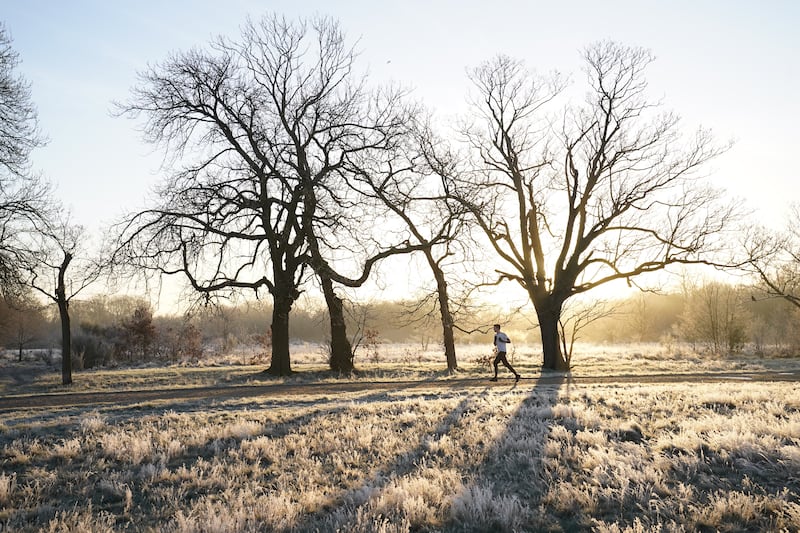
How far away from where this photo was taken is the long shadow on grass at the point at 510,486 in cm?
530

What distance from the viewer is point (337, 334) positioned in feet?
84.3

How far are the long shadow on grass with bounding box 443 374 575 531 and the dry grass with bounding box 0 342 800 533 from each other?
0.08ft

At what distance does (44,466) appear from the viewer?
756 cm

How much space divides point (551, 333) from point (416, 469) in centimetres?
2073

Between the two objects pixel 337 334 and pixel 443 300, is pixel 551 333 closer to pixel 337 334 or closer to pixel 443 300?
pixel 443 300

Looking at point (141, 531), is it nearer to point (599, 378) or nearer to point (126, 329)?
point (599, 378)

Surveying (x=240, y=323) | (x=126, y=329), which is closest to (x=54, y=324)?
(x=240, y=323)

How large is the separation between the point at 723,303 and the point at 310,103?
39800mm

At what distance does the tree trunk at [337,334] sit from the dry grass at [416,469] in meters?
13.5

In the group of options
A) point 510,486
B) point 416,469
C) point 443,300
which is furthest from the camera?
point 443,300

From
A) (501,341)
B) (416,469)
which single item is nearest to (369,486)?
(416,469)

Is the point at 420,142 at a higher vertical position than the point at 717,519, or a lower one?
higher

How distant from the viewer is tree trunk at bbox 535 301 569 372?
87.0ft

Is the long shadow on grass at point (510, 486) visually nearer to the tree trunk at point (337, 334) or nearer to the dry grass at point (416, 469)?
the dry grass at point (416, 469)
